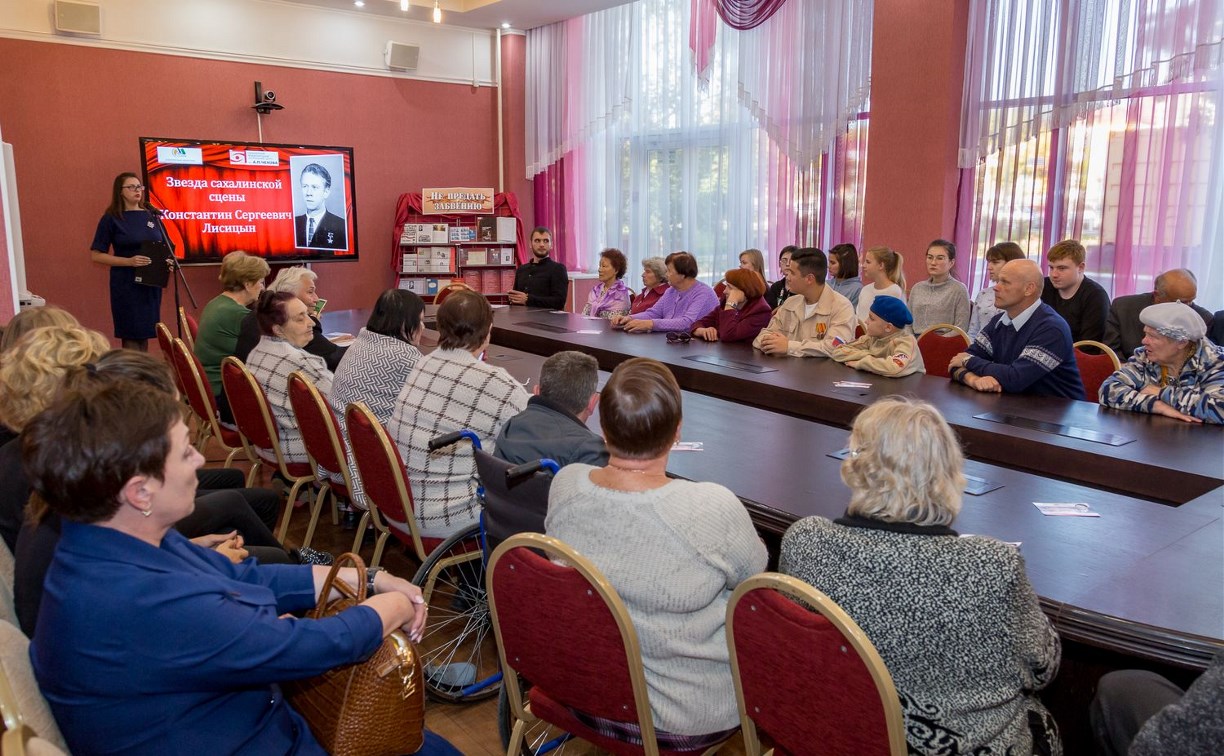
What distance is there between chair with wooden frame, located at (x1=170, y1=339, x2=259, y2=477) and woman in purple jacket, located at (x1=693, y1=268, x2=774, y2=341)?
8.52 ft

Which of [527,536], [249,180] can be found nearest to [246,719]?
[527,536]

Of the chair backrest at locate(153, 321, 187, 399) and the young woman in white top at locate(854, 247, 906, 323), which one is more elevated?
the young woman in white top at locate(854, 247, 906, 323)

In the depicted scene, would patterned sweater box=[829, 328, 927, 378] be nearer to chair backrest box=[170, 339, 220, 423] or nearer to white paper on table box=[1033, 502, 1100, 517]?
white paper on table box=[1033, 502, 1100, 517]

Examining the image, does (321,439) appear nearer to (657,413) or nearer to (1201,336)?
(657,413)

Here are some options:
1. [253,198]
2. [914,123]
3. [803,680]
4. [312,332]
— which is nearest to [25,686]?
[803,680]

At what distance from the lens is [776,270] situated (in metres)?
7.92

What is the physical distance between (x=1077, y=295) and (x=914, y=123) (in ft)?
5.92

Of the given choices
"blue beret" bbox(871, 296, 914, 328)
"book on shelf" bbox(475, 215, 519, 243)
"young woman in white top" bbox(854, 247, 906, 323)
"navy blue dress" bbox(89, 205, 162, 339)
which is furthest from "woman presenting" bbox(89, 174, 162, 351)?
"blue beret" bbox(871, 296, 914, 328)

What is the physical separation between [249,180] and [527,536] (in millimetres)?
7513

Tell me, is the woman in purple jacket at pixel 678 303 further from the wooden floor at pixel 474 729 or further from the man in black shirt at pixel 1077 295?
the wooden floor at pixel 474 729

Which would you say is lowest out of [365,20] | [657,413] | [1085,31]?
[657,413]

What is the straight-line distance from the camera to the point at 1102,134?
18.9 feet

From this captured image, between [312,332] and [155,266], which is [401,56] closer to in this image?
[155,266]

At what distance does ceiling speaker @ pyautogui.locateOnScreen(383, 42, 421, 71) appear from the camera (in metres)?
8.99
